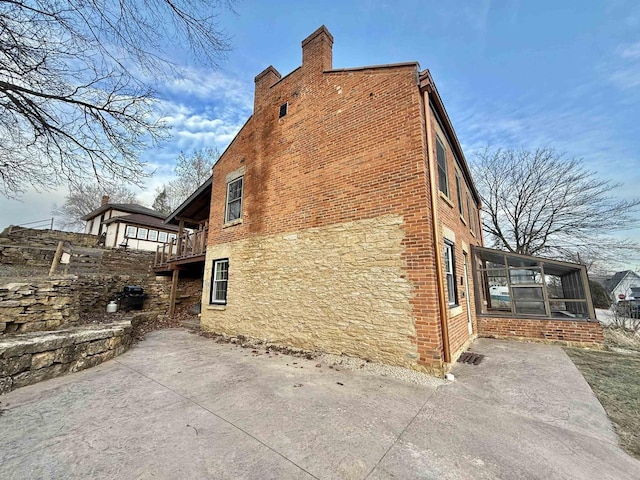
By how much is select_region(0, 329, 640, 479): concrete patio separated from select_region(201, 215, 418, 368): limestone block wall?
937 mm

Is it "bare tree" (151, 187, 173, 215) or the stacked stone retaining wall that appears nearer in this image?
the stacked stone retaining wall

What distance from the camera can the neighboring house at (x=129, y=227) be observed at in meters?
23.2

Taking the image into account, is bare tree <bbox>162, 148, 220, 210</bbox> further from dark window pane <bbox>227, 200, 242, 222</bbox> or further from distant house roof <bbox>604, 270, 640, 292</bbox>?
distant house roof <bbox>604, 270, 640, 292</bbox>

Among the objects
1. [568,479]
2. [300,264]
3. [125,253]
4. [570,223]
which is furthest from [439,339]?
[125,253]

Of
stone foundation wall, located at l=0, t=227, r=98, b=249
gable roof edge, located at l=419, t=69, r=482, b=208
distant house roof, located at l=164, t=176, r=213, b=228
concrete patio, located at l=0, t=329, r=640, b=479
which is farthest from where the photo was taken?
stone foundation wall, located at l=0, t=227, r=98, b=249

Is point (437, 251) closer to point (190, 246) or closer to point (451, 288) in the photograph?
point (451, 288)

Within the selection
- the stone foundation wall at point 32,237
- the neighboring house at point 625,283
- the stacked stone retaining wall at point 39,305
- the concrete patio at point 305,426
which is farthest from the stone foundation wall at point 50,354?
the neighboring house at point 625,283

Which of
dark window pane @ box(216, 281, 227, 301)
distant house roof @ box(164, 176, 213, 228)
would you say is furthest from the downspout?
distant house roof @ box(164, 176, 213, 228)

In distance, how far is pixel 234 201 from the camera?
9.84 m

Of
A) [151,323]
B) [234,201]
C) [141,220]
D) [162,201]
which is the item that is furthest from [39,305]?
[162,201]

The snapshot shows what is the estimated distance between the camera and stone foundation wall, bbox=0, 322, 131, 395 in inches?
165

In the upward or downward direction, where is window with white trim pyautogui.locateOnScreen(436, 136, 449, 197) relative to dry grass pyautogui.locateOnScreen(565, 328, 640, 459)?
upward

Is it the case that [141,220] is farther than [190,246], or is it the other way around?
[141,220]

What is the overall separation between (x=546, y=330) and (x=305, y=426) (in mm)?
8173
